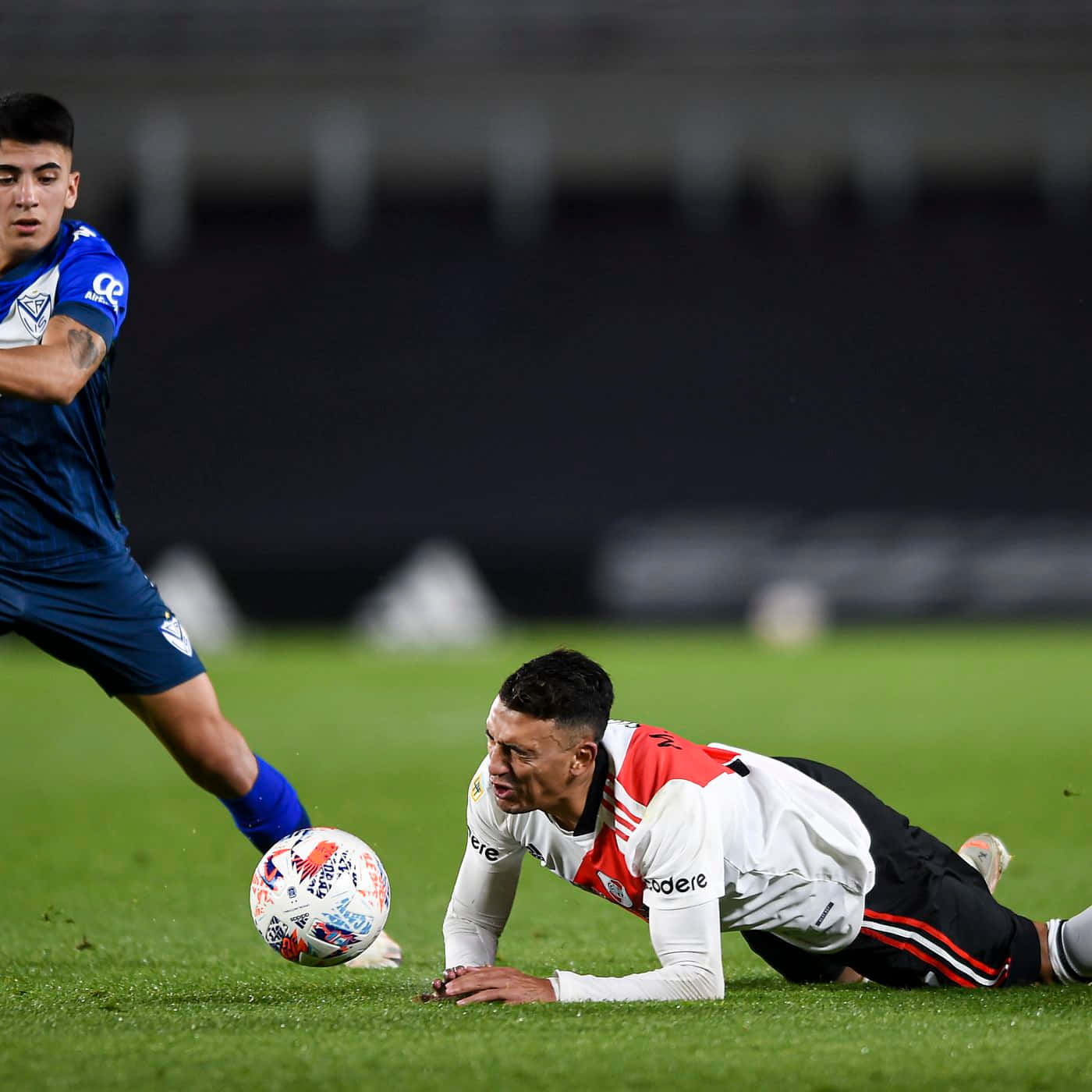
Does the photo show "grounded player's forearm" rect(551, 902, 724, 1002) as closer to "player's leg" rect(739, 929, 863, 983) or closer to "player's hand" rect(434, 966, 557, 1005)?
"player's hand" rect(434, 966, 557, 1005)

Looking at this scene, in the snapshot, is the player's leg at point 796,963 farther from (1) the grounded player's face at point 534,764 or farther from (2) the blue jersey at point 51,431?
(2) the blue jersey at point 51,431

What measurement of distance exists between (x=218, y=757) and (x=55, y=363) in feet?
3.50

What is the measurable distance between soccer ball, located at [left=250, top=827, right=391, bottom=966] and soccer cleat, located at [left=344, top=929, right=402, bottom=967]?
434 mm

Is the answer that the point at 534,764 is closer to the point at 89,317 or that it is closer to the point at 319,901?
the point at 319,901

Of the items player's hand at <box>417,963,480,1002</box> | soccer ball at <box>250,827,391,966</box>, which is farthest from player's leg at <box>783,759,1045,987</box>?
soccer ball at <box>250,827,391,966</box>

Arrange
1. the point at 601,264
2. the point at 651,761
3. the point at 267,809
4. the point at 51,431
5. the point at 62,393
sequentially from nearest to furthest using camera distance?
the point at 651,761 → the point at 62,393 → the point at 51,431 → the point at 267,809 → the point at 601,264

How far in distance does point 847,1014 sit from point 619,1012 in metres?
0.49

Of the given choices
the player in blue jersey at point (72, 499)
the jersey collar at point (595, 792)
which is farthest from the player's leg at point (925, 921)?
the player in blue jersey at point (72, 499)

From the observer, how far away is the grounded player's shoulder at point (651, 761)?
3605mm

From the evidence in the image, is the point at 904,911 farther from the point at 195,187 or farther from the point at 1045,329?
the point at 195,187

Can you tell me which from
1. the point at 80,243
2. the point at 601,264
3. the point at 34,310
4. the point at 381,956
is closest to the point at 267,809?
the point at 381,956

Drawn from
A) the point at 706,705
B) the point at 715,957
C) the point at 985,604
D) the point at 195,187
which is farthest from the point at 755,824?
the point at 195,187

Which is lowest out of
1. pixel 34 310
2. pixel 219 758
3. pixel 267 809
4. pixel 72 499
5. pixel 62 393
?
pixel 267 809

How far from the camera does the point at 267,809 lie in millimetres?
4336
